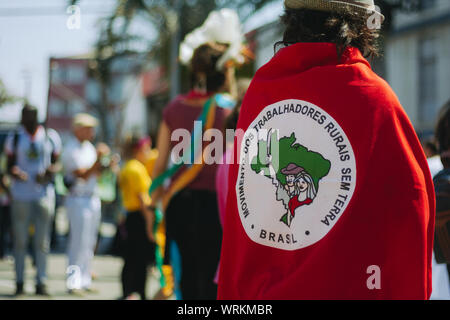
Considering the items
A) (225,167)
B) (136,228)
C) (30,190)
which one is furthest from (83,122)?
(225,167)

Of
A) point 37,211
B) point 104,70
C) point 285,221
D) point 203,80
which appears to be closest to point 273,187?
point 285,221

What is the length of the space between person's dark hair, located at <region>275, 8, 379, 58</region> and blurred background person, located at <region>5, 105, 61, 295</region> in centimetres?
513

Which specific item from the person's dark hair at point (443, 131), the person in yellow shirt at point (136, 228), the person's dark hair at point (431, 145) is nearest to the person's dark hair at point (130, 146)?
the person in yellow shirt at point (136, 228)

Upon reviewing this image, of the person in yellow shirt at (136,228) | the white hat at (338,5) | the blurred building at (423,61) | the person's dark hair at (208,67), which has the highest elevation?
the blurred building at (423,61)

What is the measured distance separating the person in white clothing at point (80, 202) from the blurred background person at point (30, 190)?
1.11 feet

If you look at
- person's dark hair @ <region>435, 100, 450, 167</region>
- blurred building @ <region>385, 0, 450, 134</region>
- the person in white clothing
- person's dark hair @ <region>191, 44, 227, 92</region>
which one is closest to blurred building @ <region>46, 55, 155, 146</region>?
blurred building @ <region>385, 0, 450, 134</region>

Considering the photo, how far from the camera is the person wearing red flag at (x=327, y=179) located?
5.60 feet

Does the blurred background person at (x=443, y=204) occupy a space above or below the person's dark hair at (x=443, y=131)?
below

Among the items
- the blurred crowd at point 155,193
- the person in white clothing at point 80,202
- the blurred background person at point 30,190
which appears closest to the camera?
the blurred crowd at point 155,193

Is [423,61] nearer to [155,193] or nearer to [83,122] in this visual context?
[83,122]

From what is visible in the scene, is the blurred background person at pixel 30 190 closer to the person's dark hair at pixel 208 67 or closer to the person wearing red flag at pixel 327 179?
the person's dark hair at pixel 208 67
